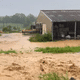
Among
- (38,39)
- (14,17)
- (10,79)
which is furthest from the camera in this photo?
(14,17)

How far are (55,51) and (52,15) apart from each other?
9122 mm

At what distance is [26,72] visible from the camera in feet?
→ 13.9

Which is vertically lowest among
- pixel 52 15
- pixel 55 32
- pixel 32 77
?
pixel 32 77

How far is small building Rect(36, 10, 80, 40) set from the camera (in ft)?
→ 51.4

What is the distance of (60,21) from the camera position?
15273 millimetres

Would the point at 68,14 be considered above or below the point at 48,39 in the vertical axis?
above

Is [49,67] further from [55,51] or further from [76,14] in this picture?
[76,14]

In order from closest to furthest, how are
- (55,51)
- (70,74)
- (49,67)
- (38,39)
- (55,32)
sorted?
(70,74) → (49,67) → (55,51) → (38,39) → (55,32)

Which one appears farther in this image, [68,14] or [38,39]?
[68,14]

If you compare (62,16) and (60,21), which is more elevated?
(62,16)

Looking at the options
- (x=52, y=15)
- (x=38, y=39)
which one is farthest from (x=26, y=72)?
(x=52, y=15)

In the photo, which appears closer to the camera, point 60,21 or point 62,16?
point 60,21

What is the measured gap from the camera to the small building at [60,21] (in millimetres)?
15680

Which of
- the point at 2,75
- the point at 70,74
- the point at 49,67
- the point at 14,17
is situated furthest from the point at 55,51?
the point at 14,17
